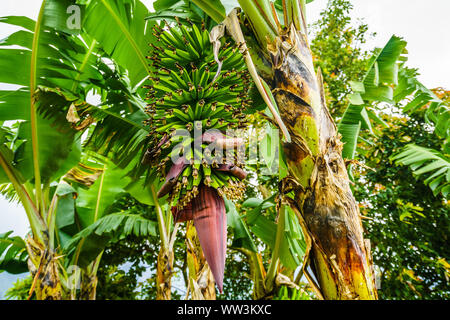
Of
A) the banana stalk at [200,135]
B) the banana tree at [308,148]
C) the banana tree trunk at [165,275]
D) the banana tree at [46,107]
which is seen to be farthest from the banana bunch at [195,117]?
the banana tree trunk at [165,275]

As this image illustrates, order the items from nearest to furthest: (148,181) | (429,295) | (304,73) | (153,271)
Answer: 1. (304,73)
2. (148,181)
3. (429,295)
4. (153,271)

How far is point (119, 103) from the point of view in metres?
1.48

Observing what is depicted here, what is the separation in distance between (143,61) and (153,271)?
318cm

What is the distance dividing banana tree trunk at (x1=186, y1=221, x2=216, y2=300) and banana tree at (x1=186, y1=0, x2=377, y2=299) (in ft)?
2.32

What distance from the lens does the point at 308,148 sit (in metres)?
0.89

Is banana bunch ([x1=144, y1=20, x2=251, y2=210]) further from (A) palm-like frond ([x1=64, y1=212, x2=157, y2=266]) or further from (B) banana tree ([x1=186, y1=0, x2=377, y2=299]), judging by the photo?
(A) palm-like frond ([x1=64, y1=212, x2=157, y2=266])

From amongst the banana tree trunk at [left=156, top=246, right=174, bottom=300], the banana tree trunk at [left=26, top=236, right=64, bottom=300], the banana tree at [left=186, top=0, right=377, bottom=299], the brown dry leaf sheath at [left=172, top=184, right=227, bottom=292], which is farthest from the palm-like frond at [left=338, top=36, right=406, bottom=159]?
the banana tree trunk at [left=26, top=236, right=64, bottom=300]

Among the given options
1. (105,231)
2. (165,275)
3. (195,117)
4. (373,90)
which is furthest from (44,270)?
(373,90)

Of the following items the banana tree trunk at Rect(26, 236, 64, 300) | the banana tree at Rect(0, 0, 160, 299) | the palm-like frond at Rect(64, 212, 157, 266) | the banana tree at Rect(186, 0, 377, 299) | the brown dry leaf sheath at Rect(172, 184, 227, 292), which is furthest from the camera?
the palm-like frond at Rect(64, 212, 157, 266)

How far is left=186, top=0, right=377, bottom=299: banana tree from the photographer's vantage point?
0.78 metres

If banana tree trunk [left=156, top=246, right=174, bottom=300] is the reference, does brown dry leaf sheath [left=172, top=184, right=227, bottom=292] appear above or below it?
above

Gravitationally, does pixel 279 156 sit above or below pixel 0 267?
above

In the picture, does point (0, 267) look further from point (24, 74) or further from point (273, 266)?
point (273, 266)
